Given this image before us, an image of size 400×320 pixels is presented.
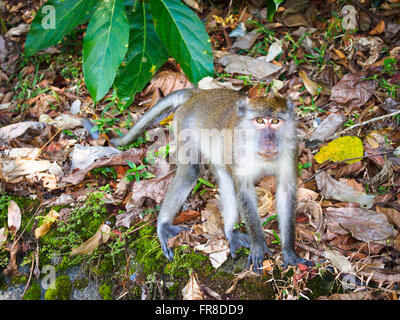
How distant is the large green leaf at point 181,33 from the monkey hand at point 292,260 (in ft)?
8.00

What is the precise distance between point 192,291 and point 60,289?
1.13 metres

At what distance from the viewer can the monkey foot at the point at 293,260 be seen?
128 inches

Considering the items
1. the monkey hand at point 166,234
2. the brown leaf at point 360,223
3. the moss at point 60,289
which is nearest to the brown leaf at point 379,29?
the brown leaf at point 360,223

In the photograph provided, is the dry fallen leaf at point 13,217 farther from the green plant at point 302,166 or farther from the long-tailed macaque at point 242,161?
the green plant at point 302,166

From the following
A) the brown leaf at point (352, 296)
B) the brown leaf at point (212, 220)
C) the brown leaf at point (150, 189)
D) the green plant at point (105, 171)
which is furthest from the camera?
the green plant at point (105, 171)

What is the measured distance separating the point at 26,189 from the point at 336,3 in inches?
195

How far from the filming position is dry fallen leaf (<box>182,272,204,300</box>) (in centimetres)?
310

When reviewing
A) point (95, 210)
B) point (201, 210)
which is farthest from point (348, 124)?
point (95, 210)

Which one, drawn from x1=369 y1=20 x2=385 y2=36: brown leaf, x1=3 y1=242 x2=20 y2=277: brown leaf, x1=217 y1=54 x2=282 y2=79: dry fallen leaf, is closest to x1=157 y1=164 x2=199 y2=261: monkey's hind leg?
x1=3 y1=242 x2=20 y2=277: brown leaf

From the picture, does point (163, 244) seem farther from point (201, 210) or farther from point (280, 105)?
point (280, 105)

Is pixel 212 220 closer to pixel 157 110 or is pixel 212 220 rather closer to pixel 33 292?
pixel 157 110

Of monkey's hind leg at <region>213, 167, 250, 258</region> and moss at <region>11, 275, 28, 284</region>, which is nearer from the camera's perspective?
moss at <region>11, 275, 28, 284</region>

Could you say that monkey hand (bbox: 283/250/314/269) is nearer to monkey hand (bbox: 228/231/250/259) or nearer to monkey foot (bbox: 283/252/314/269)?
monkey foot (bbox: 283/252/314/269)

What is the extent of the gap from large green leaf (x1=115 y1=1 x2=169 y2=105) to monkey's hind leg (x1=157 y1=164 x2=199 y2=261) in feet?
4.60
